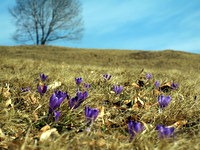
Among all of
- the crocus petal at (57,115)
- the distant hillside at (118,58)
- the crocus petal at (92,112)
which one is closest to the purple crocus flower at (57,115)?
the crocus petal at (57,115)

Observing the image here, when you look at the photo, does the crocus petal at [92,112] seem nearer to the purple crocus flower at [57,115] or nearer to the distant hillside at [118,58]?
the purple crocus flower at [57,115]

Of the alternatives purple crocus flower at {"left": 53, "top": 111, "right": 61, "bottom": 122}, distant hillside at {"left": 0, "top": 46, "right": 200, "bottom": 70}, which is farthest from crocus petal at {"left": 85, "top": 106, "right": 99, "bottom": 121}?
distant hillside at {"left": 0, "top": 46, "right": 200, "bottom": 70}

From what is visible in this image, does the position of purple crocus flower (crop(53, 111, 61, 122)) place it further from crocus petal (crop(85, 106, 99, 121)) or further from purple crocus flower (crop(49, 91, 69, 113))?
crocus petal (crop(85, 106, 99, 121))

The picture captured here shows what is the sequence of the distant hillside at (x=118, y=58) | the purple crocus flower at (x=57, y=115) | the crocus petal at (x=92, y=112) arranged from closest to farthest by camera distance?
the crocus petal at (x=92, y=112), the purple crocus flower at (x=57, y=115), the distant hillside at (x=118, y=58)

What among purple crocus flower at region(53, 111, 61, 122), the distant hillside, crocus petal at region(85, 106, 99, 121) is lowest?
the distant hillside

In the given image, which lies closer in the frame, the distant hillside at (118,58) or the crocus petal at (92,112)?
the crocus petal at (92,112)

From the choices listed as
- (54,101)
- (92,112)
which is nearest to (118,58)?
(54,101)

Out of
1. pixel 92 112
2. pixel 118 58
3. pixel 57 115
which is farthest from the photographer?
pixel 118 58

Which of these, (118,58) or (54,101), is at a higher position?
(54,101)

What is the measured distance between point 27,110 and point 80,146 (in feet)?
3.49

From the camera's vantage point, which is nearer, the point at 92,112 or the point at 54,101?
the point at 92,112

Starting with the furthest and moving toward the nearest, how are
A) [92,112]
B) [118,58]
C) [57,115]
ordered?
[118,58], [57,115], [92,112]

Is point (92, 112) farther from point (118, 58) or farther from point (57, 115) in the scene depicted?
point (118, 58)

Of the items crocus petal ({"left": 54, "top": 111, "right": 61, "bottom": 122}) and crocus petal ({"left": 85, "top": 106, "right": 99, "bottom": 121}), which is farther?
crocus petal ({"left": 54, "top": 111, "right": 61, "bottom": 122})
